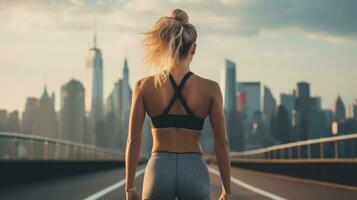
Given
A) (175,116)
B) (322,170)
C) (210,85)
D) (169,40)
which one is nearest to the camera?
(169,40)

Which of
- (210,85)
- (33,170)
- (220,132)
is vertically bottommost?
(33,170)

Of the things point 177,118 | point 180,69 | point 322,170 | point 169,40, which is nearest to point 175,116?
point 177,118

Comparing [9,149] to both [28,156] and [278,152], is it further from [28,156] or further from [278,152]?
[278,152]

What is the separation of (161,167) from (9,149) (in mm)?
14864

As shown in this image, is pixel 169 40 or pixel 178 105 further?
pixel 178 105

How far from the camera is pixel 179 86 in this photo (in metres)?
→ 4.09

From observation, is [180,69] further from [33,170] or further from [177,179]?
[33,170]

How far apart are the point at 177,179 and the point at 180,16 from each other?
33.9 inches

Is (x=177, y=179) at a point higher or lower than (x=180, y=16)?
lower

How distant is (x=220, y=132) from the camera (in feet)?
13.7

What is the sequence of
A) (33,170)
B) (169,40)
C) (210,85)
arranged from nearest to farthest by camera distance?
(169,40) → (210,85) → (33,170)

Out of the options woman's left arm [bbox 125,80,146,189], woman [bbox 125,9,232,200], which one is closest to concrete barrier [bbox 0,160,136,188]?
woman's left arm [bbox 125,80,146,189]

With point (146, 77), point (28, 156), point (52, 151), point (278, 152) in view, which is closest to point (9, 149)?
point (28, 156)

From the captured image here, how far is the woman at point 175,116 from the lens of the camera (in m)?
4.00
